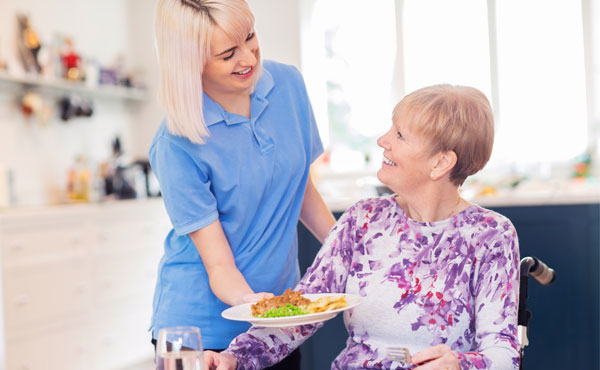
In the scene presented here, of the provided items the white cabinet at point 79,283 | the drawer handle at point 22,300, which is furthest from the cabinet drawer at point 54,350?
the drawer handle at point 22,300

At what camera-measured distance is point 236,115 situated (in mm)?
1627

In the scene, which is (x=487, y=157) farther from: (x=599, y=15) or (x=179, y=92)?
(x=599, y=15)

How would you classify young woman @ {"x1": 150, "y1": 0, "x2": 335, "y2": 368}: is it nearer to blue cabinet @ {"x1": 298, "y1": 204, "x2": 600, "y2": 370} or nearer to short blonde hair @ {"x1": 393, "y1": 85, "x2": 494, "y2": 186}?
short blonde hair @ {"x1": 393, "y1": 85, "x2": 494, "y2": 186}

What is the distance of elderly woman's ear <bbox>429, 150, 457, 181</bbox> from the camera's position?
1425 millimetres

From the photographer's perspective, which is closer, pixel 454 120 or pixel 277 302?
pixel 277 302

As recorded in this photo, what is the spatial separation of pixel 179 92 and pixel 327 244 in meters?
0.45

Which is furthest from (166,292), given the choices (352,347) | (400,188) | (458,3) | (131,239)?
(458,3)

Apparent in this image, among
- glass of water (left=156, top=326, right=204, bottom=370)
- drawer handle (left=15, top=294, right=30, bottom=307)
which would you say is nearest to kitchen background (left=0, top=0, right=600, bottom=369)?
drawer handle (left=15, top=294, right=30, bottom=307)

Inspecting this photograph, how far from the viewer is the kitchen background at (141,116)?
399 cm

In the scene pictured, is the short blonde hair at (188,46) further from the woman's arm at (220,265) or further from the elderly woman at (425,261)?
the elderly woman at (425,261)

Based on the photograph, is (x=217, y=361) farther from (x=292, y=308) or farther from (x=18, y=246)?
(x=18, y=246)

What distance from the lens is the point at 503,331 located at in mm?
1299

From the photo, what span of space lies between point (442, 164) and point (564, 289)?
4.67ft

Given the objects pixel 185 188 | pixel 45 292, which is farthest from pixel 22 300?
pixel 185 188
